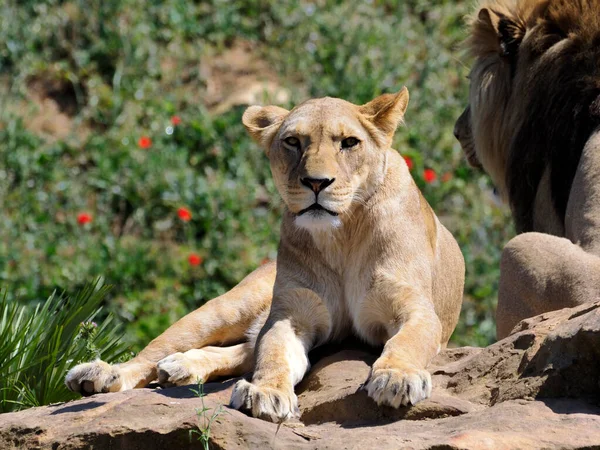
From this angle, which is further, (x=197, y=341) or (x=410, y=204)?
(x=197, y=341)

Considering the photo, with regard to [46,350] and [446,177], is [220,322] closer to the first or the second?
[46,350]

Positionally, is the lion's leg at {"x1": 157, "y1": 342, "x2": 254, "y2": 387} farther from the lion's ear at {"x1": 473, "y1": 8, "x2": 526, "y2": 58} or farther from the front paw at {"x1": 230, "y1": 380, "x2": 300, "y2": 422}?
the lion's ear at {"x1": 473, "y1": 8, "x2": 526, "y2": 58}

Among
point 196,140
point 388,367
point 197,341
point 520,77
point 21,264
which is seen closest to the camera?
point 388,367

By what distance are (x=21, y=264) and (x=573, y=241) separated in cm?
490

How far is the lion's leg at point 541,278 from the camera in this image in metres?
4.39

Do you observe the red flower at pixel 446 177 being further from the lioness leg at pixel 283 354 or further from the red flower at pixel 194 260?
the lioness leg at pixel 283 354

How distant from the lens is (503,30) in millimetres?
5980

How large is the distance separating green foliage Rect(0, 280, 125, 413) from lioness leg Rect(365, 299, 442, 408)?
1.33 meters

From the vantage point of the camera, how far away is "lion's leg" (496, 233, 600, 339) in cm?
439

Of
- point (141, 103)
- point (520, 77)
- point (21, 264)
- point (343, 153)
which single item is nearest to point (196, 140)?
point (141, 103)

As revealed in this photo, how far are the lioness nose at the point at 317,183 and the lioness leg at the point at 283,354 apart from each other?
19.0 inches

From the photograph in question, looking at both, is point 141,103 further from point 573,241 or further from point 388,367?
point 388,367

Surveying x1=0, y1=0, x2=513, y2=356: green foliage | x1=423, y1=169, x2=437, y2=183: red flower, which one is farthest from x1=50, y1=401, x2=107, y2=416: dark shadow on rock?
x1=423, y1=169, x2=437, y2=183: red flower

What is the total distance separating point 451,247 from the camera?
194 inches
